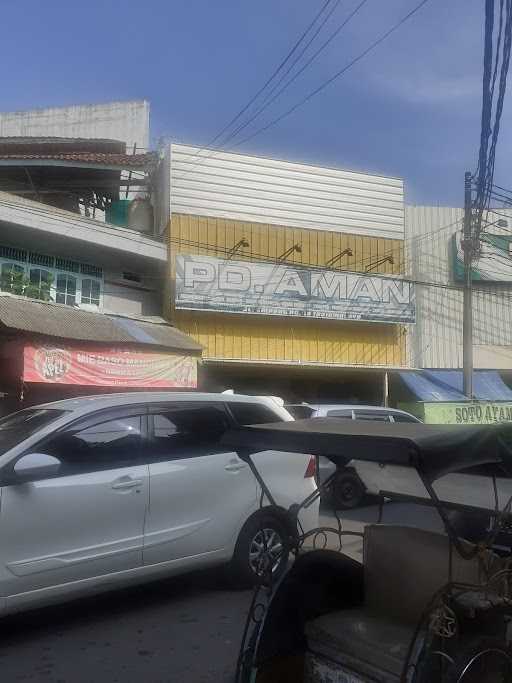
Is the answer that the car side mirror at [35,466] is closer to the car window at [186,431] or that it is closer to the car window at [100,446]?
the car window at [100,446]

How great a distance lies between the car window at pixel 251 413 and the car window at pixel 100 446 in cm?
101

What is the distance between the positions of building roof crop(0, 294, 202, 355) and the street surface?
6.27 m

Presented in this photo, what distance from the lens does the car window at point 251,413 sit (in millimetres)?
5789

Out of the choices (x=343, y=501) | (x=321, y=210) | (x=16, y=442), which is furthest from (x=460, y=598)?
(x=321, y=210)

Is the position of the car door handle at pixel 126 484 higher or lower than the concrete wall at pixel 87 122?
lower

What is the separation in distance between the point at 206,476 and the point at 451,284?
15457 mm

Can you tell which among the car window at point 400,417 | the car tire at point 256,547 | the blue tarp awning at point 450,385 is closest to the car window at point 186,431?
the car tire at point 256,547

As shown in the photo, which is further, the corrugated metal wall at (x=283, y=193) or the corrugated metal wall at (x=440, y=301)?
the corrugated metal wall at (x=440, y=301)

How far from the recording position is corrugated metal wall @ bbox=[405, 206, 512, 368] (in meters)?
18.7

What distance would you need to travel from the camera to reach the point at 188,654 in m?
4.16

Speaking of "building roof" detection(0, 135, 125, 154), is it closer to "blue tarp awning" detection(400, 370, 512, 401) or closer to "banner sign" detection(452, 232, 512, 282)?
"blue tarp awning" detection(400, 370, 512, 401)

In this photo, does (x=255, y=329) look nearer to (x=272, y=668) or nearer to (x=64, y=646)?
(x=64, y=646)

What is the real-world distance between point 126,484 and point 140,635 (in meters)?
1.06

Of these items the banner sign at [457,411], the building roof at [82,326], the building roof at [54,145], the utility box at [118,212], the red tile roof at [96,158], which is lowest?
the banner sign at [457,411]
